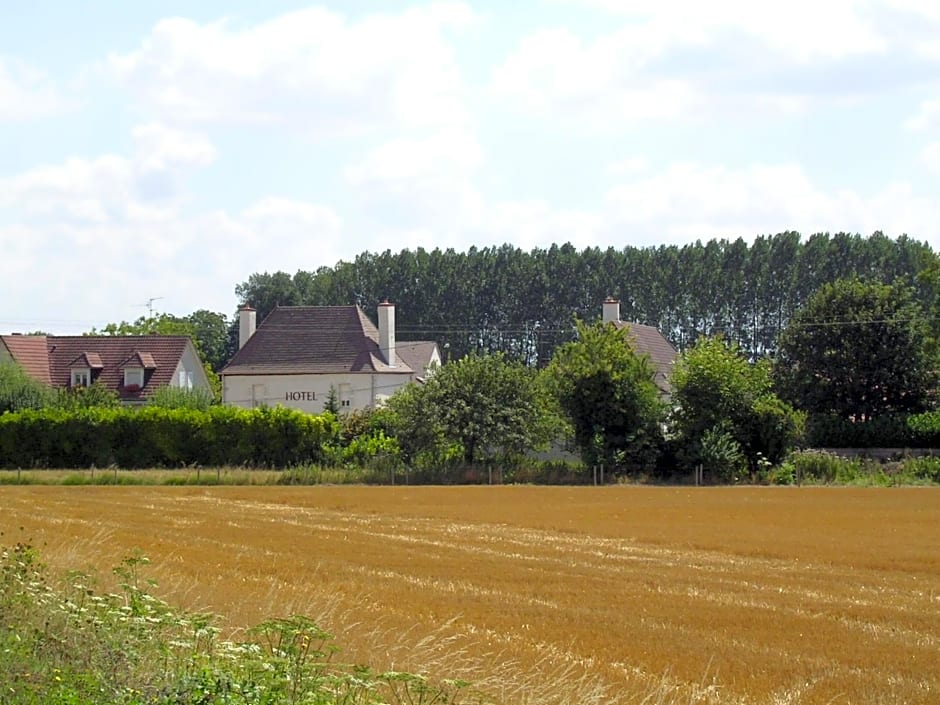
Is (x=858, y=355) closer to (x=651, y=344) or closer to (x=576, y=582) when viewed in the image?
(x=651, y=344)

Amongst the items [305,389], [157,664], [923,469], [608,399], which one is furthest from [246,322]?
[157,664]

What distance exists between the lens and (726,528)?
118 ft

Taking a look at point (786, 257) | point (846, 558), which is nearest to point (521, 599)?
point (846, 558)

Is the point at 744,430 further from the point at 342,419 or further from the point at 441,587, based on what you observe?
the point at 441,587

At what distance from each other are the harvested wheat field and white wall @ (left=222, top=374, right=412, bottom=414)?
134ft

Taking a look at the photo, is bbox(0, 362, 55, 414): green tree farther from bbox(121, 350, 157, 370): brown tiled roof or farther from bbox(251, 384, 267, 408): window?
bbox(251, 384, 267, 408): window

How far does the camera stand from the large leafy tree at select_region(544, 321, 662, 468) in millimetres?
62844

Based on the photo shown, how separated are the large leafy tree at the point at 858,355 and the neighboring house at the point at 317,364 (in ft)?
80.5

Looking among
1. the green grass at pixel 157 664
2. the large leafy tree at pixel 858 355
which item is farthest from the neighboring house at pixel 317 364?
the green grass at pixel 157 664

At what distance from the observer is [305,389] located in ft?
Result: 292

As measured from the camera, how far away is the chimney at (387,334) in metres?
88.5

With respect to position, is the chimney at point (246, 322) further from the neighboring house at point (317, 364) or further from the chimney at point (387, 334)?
the chimney at point (387, 334)

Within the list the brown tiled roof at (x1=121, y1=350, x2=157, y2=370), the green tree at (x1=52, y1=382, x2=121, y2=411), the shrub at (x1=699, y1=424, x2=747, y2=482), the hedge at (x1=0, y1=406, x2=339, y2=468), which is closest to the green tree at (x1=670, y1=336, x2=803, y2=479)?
the shrub at (x1=699, y1=424, x2=747, y2=482)

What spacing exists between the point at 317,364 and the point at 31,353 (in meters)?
18.5
